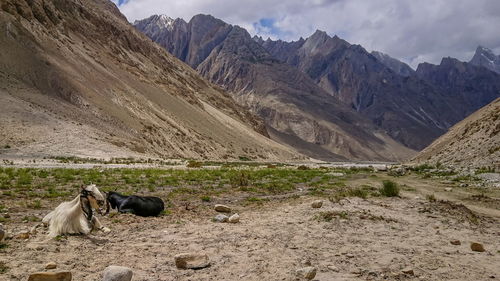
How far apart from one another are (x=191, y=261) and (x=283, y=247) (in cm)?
234

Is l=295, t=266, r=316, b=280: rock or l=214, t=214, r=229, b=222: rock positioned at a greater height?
l=295, t=266, r=316, b=280: rock

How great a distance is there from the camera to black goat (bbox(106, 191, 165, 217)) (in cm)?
1286

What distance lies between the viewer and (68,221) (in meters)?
9.91

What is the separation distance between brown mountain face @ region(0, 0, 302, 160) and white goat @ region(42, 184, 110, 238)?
38.4 metres

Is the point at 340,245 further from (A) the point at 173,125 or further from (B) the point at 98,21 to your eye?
(B) the point at 98,21

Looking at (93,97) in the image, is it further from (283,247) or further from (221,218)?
(283,247)

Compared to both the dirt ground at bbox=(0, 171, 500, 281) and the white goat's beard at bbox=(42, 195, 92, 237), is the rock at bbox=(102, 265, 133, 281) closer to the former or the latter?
the dirt ground at bbox=(0, 171, 500, 281)

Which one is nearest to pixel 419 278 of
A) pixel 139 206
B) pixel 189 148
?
pixel 139 206

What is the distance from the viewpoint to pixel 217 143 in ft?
305

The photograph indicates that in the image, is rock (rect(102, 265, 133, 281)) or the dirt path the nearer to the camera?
rock (rect(102, 265, 133, 281))

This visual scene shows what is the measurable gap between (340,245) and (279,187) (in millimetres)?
13658

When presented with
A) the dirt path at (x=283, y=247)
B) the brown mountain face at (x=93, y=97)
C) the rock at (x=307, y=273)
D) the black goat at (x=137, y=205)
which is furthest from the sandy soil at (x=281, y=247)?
the brown mountain face at (x=93, y=97)

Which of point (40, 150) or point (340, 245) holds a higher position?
point (340, 245)

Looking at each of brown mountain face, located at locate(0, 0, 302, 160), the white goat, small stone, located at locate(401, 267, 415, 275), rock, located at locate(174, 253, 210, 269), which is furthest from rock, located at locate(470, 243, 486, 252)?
brown mountain face, located at locate(0, 0, 302, 160)
